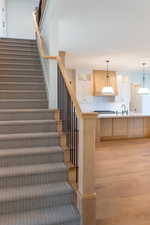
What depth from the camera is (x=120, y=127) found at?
6.14m

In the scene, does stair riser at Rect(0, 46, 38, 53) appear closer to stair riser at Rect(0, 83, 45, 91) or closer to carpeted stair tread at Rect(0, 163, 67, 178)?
stair riser at Rect(0, 83, 45, 91)

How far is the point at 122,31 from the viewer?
3.59 m

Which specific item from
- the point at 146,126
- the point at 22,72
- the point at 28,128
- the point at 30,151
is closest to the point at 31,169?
the point at 30,151

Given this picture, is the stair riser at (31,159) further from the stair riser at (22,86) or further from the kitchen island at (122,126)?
the kitchen island at (122,126)

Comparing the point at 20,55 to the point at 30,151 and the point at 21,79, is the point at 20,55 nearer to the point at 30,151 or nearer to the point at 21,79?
the point at 21,79

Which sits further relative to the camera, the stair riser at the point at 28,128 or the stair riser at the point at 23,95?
the stair riser at the point at 23,95

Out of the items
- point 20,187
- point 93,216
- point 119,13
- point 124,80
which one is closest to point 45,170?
point 20,187

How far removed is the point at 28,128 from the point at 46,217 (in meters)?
1.31

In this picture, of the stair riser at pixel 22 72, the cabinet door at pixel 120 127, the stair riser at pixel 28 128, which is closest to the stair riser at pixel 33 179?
the stair riser at pixel 28 128

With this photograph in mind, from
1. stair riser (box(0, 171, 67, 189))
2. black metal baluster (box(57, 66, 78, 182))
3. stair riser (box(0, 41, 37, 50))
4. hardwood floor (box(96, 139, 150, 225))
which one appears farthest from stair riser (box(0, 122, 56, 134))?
stair riser (box(0, 41, 37, 50))

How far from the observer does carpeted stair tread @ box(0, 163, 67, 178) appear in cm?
229

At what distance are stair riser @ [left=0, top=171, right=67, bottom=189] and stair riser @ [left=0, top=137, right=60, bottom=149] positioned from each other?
0.50 meters

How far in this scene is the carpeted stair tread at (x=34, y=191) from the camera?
6.88ft

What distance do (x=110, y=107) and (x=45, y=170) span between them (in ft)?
19.8
